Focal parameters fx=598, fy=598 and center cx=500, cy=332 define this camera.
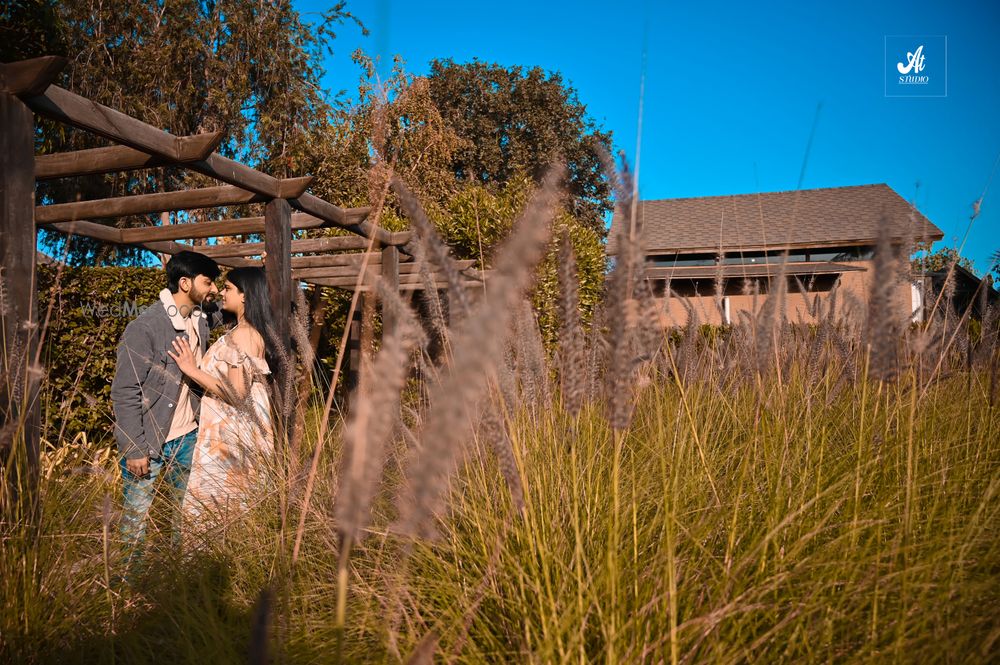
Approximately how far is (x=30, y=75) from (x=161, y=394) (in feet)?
5.55

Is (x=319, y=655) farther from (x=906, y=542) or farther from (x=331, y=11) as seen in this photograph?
(x=331, y=11)

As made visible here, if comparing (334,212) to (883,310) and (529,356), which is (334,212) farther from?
(883,310)

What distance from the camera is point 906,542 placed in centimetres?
145

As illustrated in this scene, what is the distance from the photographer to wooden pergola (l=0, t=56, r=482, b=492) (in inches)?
103

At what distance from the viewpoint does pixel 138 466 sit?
313 cm

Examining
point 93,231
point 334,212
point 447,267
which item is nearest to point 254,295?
point 334,212

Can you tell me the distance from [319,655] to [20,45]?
1097 centimetres

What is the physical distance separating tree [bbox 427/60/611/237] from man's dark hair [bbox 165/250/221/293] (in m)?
21.8

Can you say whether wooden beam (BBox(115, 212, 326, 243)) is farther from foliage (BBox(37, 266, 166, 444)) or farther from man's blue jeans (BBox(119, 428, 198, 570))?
man's blue jeans (BBox(119, 428, 198, 570))

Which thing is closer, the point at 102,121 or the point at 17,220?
the point at 17,220

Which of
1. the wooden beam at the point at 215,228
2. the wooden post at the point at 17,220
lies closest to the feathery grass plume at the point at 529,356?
the wooden post at the point at 17,220

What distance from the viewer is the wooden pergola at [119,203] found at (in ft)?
8.55

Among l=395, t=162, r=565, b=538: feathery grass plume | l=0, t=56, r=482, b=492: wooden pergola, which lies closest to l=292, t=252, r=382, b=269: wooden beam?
l=0, t=56, r=482, b=492: wooden pergola

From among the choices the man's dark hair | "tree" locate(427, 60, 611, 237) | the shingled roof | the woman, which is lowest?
the woman
